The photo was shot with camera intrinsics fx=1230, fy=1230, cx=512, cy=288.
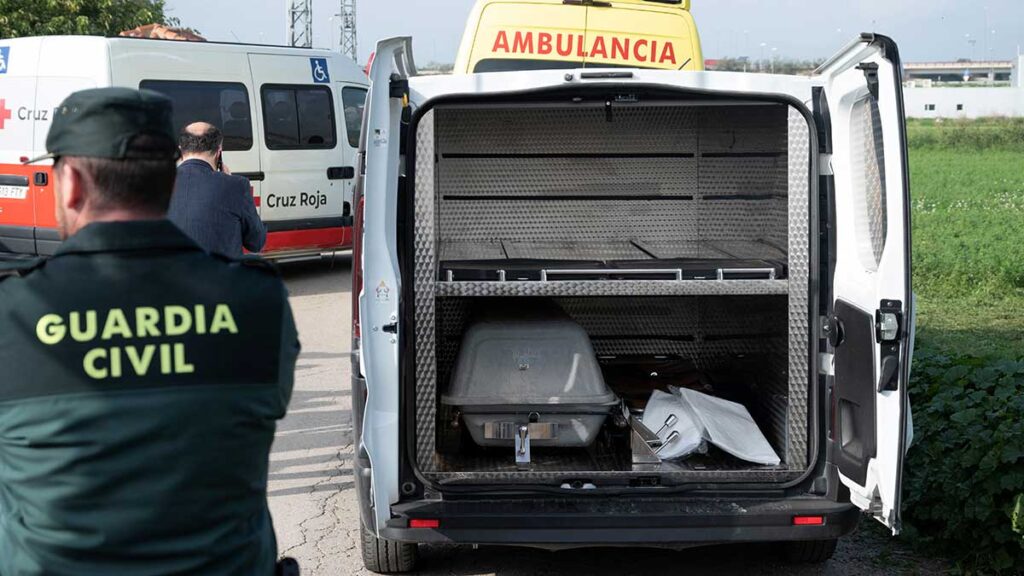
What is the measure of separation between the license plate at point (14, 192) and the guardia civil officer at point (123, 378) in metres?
11.0

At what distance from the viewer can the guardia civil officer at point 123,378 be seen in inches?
79.1

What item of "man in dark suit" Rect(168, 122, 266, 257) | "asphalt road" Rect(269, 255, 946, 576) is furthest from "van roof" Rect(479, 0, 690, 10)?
"man in dark suit" Rect(168, 122, 266, 257)

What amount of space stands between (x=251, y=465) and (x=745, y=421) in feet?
11.4

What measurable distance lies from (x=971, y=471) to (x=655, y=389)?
1.45 meters

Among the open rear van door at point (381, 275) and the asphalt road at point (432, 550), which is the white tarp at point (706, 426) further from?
the open rear van door at point (381, 275)

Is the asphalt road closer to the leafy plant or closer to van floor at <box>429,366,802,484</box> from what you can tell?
van floor at <box>429,366,802,484</box>

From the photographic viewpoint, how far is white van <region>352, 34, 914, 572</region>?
4.23m

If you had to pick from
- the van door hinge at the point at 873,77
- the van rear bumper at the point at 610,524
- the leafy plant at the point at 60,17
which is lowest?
the van rear bumper at the point at 610,524

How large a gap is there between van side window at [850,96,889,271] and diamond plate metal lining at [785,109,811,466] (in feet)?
0.73

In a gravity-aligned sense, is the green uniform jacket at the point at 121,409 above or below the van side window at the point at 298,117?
below

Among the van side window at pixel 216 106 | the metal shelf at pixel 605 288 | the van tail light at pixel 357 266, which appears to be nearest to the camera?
the van tail light at pixel 357 266

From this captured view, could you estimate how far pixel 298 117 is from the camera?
13.7 m

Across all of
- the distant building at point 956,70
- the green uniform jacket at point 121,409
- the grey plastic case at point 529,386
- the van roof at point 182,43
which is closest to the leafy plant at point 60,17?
the van roof at point 182,43

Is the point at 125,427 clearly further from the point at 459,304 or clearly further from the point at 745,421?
the point at 459,304
